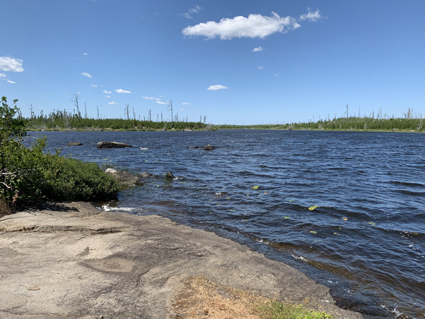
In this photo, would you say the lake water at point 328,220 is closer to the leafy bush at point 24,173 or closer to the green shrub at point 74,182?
the green shrub at point 74,182

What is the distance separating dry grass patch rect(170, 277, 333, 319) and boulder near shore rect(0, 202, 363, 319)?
0.69 feet

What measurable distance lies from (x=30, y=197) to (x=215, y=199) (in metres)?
8.89

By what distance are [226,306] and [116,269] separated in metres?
2.83

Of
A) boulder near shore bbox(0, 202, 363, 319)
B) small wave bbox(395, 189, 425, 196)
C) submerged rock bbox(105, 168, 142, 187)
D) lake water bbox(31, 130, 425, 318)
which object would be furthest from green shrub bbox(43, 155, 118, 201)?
small wave bbox(395, 189, 425, 196)

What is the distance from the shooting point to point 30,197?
10.0 meters

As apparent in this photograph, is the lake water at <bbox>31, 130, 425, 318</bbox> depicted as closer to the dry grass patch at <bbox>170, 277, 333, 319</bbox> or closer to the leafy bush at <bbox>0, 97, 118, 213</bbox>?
the dry grass patch at <bbox>170, 277, 333, 319</bbox>

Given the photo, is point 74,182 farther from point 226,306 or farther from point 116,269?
point 226,306

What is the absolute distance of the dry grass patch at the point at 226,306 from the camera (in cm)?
437

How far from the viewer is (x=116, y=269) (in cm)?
586

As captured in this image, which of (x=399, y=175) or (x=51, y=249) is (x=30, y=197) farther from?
(x=399, y=175)

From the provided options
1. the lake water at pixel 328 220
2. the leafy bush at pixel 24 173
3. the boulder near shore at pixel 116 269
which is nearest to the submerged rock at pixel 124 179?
the lake water at pixel 328 220

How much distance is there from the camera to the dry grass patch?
437cm

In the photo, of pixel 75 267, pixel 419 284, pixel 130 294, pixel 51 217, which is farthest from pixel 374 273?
pixel 51 217

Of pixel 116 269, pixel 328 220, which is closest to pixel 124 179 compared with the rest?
pixel 116 269
